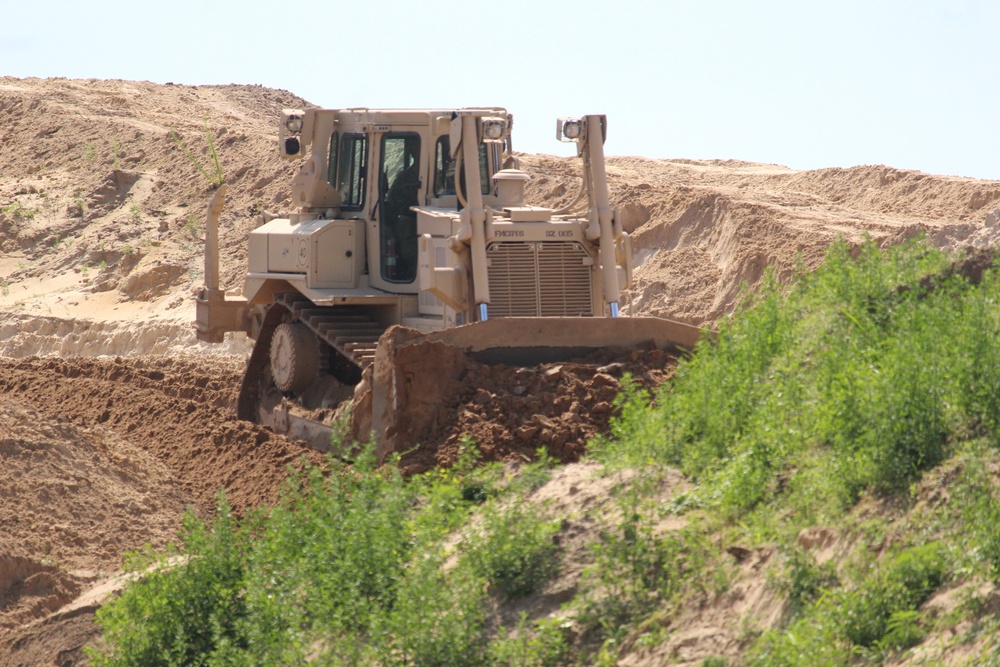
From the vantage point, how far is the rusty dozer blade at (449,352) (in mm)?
9477

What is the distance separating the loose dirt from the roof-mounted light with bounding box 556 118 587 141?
2.50 meters

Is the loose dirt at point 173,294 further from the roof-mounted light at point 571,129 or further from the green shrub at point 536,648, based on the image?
the roof-mounted light at point 571,129

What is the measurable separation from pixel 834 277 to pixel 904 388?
1.85 m

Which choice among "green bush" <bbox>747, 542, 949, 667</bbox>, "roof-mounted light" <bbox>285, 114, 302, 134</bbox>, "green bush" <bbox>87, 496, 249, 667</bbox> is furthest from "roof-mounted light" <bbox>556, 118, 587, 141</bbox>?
"green bush" <bbox>747, 542, 949, 667</bbox>

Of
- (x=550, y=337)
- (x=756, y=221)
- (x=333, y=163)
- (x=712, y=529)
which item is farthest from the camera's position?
(x=756, y=221)

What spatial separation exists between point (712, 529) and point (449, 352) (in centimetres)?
387

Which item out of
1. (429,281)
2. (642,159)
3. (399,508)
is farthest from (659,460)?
(642,159)

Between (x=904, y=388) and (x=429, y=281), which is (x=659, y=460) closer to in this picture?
(x=904, y=388)

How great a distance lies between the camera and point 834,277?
25.1ft


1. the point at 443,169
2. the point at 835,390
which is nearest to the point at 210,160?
the point at 443,169

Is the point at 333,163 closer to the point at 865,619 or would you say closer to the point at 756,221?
the point at 756,221

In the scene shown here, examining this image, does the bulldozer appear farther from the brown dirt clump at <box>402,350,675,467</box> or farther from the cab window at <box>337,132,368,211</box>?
the brown dirt clump at <box>402,350,675,467</box>

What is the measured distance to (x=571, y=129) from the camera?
455 inches

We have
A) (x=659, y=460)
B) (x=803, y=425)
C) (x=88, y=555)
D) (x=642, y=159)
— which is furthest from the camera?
(x=642, y=159)
